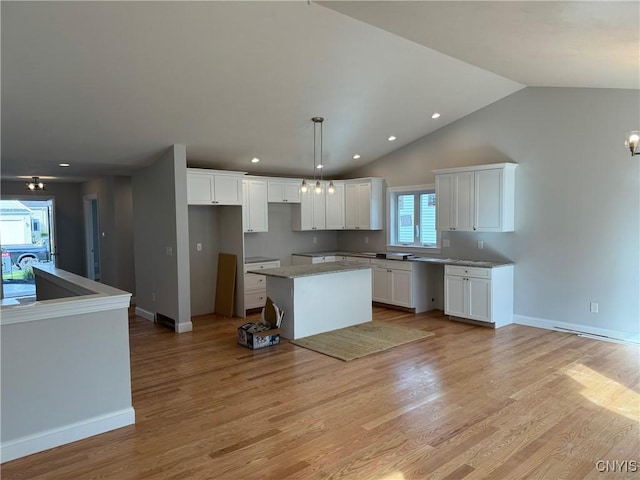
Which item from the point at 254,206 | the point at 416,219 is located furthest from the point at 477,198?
the point at 254,206

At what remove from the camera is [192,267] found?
705 centimetres

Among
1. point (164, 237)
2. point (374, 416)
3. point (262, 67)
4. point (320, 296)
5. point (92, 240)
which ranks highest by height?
point (262, 67)

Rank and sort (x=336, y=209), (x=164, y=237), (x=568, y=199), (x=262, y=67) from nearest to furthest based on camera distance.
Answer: (x=262, y=67) < (x=568, y=199) < (x=164, y=237) < (x=336, y=209)

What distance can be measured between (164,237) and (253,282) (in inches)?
63.2

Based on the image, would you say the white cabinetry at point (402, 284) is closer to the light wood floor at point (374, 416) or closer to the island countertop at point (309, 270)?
the island countertop at point (309, 270)

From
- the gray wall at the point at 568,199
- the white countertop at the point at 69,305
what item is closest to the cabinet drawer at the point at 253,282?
the white countertop at the point at 69,305

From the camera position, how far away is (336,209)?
8.31 meters

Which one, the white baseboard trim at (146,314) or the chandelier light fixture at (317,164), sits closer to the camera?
the chandelier light fixture at (317,164)

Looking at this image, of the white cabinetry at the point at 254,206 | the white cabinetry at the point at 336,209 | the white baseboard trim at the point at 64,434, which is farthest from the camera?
the white cabinetry at the point at 336,209

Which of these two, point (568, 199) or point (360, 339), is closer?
point (360, 339)

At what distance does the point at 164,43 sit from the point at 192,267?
4.10 metres

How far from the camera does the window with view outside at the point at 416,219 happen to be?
741 centimetres

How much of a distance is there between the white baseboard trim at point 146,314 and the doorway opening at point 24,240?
3376 millimetres

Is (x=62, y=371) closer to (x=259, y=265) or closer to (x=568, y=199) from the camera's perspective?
(x=259, y=265)
